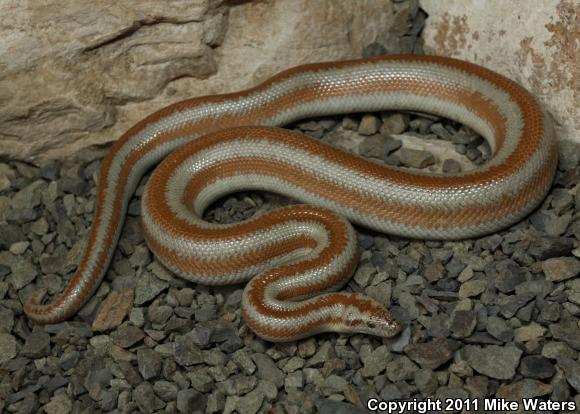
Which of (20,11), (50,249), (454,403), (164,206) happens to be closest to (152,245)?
(164,206)

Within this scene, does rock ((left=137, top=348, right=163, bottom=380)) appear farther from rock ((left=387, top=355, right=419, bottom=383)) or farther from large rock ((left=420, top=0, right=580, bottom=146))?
large rock ((left=420, top=0, right=580, bottom=146))

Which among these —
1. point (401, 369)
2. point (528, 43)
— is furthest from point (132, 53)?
point (401, 369)

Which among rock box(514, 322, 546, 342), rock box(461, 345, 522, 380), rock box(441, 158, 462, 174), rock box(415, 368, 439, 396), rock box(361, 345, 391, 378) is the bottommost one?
rock box(361, 345, 391, 378)

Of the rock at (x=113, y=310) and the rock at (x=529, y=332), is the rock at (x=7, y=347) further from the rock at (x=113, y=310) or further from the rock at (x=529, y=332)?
the rock at (x=529, y=332)

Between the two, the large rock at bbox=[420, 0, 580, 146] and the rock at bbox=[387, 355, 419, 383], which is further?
the large rock at bbox=[420, 0, 580, 146]

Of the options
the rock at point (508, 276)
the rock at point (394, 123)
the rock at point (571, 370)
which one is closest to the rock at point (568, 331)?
the rock at point (571, 370)

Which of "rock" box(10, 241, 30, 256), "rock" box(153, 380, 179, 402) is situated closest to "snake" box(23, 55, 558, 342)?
"rock" box(10, 241, 30, 256)
